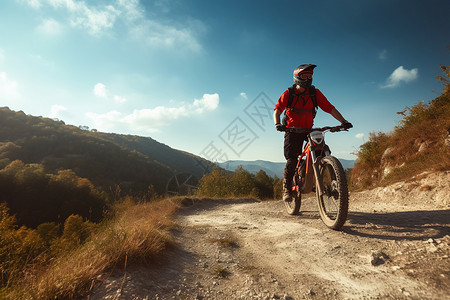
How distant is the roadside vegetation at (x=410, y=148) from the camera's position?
716 centimetres

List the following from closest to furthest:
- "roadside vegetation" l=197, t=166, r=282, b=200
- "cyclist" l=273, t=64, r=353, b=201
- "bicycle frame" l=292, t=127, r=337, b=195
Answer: "bicycle frame" l=292, t=127, r=337, b=195 → "cyclist" l=273, t=64, r=353, b=201 → "roadside vegetation" l=197, t=166, r=282, b=200

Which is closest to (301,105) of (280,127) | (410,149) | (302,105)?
(302,105)

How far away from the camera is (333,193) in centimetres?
376

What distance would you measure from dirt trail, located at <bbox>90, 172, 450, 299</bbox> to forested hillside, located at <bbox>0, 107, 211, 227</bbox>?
3443 cm

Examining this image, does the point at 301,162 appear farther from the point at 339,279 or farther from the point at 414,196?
the point at 414,196

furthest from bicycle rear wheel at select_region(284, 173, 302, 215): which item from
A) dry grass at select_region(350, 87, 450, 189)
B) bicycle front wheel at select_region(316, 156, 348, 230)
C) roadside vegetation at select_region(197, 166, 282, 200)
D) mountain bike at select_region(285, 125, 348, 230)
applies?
roadside vegetation at select_region(197, 166, 282, 200)

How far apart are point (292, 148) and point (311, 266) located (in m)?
2.98

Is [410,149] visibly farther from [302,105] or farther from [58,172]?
[58,172]

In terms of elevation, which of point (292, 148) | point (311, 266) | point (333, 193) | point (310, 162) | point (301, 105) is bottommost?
point (311, 266)

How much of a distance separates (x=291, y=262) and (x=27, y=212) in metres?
60.3

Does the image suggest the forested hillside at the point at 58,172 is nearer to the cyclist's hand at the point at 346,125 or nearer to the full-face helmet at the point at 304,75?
the full-face helmet at the point at 304,75

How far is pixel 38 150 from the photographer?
242 ft

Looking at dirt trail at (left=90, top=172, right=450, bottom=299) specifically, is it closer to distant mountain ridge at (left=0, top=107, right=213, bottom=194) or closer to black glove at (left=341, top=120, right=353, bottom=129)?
black glove at (left=341, top=120, right=353, bottom=129)

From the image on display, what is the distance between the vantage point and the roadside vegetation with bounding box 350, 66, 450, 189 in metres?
7.16
